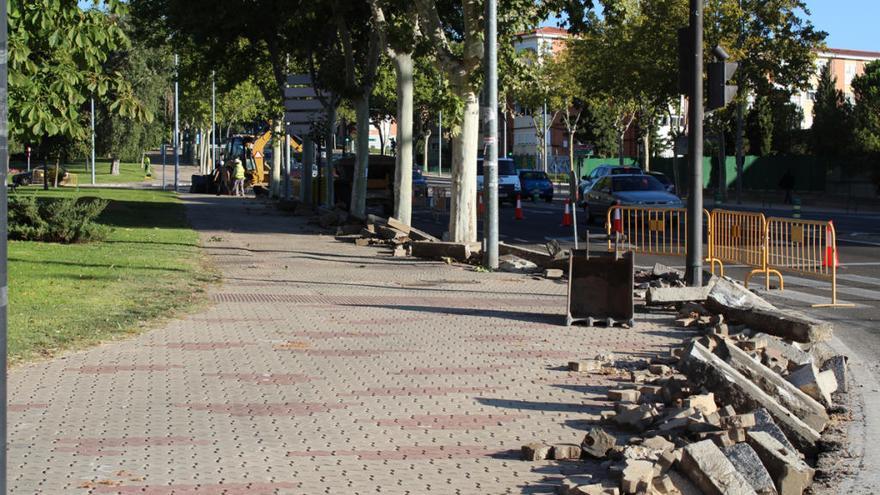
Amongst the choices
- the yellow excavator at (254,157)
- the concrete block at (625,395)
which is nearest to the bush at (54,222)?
the concrete block at (625,395)

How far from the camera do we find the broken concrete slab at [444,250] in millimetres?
21008

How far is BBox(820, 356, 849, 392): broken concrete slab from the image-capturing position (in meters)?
9.26

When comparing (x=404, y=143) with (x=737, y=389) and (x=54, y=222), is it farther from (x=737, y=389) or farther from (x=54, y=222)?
(x=737, y=389)

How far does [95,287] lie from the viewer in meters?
15.0

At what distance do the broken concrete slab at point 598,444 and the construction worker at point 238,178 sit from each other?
50757 mm

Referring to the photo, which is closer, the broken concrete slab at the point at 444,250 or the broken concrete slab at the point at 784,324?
the broken concrete slab at the point at 784,324

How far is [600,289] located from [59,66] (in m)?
8.34

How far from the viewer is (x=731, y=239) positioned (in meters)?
18.1

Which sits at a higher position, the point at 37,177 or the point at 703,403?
the point at 37,177

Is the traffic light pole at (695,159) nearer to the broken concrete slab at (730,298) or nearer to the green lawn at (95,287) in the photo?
the broken concrete slab at (730,298)

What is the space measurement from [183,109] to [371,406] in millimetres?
75565

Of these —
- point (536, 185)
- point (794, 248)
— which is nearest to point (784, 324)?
point (794, 248)

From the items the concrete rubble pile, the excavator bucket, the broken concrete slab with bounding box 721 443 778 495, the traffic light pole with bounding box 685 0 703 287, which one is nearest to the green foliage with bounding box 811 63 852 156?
the concrete rubble pile

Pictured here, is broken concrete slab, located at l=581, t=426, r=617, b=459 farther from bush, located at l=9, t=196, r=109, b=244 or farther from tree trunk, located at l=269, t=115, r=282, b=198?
tree trunk, located at l=269, t=115, r=282, b=198
